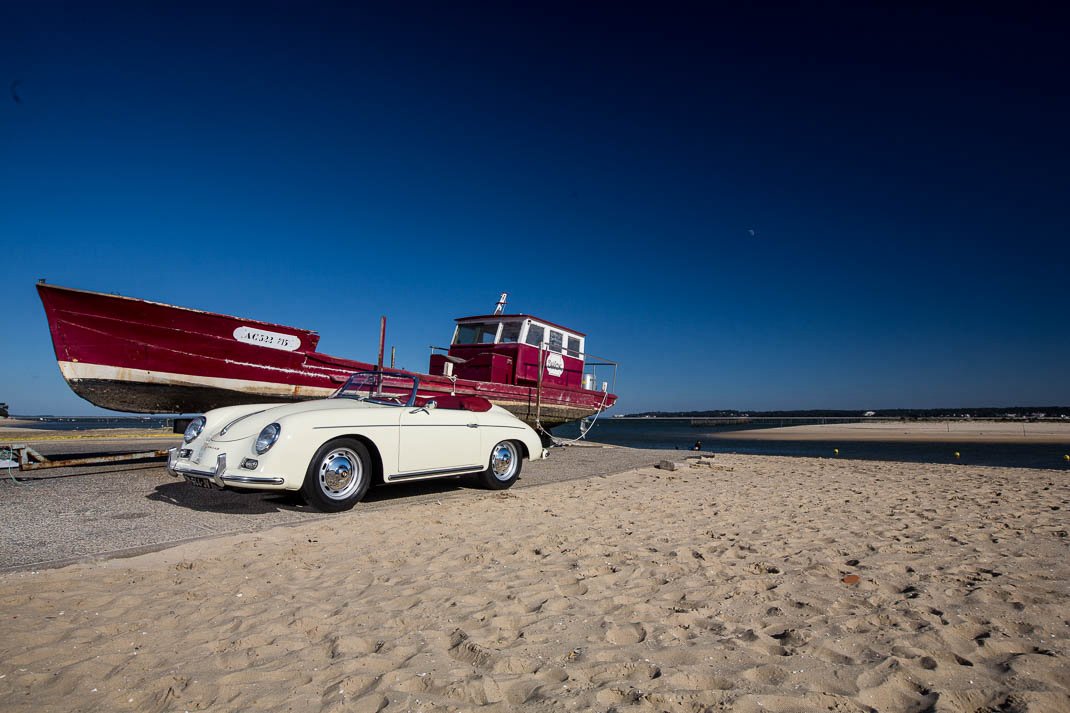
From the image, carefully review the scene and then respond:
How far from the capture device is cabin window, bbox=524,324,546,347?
14806 millimetres

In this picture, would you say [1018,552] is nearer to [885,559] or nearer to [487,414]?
[885,559]

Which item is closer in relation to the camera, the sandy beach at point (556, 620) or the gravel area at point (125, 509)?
the sandy beach at point (556, 620)

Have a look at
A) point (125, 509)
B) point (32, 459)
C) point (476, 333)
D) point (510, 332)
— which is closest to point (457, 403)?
point (125, 509)

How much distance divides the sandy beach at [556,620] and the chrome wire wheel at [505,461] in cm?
199

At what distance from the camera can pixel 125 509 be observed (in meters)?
5.33

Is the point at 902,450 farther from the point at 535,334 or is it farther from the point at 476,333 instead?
the point at 476,333

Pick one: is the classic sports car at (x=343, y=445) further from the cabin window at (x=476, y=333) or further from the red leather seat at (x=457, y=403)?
the cabin window at (x=476, y=333)

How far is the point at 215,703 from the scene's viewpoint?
1.98m

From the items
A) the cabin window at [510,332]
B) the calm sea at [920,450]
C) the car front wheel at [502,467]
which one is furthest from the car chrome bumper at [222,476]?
the calm sea at [920,450]

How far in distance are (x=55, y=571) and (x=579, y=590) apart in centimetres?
330

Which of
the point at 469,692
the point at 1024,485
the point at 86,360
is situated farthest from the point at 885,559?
the point at 86,360

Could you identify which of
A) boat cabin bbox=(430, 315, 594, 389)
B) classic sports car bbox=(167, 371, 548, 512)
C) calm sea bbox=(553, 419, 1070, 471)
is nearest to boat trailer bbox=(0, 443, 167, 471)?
classic sports car bbox=(167, 371, 548, 512)

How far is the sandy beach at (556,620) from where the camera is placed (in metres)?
2.04

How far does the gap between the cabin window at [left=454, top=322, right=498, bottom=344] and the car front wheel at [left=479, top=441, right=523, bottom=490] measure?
25.8 feet
